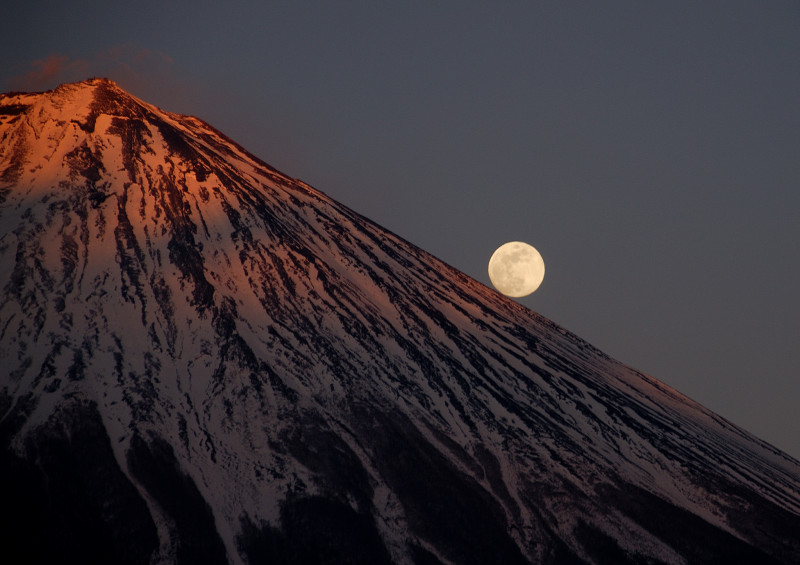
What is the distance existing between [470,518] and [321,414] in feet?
30.9

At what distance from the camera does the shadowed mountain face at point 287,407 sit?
43750 mm

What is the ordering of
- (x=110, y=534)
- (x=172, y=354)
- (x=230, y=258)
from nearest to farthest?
1. (x=110, y=534)
2. (x=172, y=354)
3. (x=230, y=258)

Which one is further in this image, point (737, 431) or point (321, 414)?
point (737, 431)

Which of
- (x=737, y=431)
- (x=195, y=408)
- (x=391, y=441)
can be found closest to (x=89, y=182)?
(x=195, y=408)

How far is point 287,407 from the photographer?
50594 mm

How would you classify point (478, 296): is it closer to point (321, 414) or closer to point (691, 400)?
point (691, 400)

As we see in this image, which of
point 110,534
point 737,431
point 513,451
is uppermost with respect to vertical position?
point 737,431

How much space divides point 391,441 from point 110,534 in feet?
47.7

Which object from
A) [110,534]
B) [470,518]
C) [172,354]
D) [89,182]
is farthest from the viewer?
[89,182]

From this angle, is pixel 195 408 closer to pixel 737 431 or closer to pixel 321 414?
pixel 321 414

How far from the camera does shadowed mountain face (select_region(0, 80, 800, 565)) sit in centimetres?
4375

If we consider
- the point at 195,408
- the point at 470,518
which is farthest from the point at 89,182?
the point at 470,518

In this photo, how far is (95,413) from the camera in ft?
154

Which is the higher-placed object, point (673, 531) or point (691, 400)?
point (691, 400)
